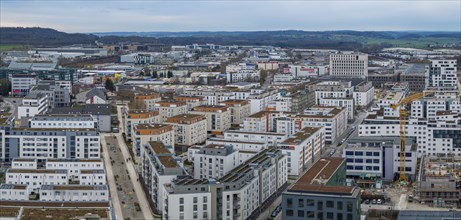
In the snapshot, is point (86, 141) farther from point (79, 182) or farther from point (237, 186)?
point (237, 186)

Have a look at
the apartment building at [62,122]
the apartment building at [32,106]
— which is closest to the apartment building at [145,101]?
the apartment building at [32,106]

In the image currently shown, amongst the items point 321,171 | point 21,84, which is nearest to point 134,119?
point 321,171

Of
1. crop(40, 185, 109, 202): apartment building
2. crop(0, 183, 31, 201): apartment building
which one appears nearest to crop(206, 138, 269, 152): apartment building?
crop(40, 185, 109, 202): apartment building

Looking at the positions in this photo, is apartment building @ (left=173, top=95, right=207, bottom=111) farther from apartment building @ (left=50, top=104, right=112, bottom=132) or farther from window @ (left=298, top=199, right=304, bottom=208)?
window @ (left=298, top=199, right=304, bottom=208)

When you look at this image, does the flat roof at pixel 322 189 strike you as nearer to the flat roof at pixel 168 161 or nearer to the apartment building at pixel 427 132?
the flat roof at pixel 168 161

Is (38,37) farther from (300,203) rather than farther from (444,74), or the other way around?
(300,203)
